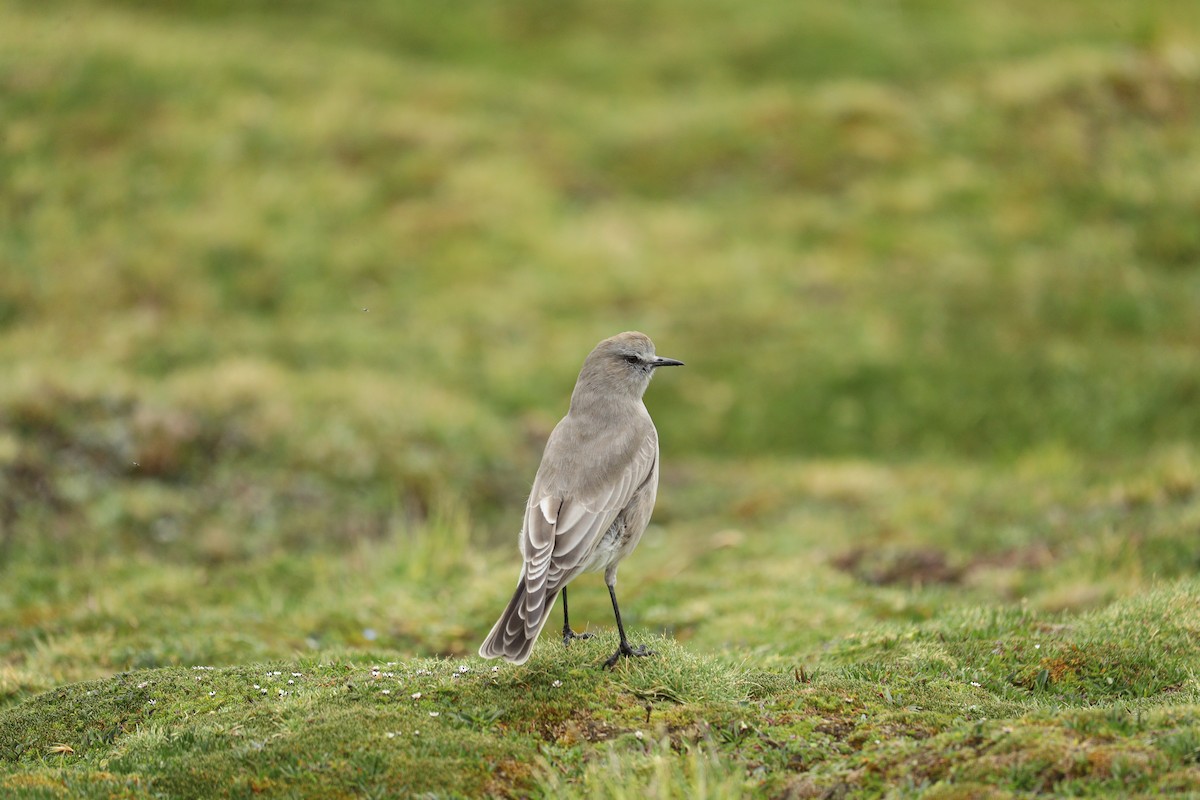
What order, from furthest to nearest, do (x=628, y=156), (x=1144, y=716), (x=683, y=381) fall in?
(x=628, y=156) < (x=683, y=381) < (x=1144, y=716)

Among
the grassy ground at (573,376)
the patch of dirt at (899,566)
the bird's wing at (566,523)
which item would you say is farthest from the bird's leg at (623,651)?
the patch of dirt at (899,566)

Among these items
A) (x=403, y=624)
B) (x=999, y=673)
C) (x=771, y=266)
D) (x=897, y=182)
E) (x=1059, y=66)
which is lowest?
(x=403, y=624)

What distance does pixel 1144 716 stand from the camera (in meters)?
6.39

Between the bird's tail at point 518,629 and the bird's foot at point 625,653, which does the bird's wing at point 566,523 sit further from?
the bird's foot at point 625,653

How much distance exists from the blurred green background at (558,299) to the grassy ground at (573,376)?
92mm

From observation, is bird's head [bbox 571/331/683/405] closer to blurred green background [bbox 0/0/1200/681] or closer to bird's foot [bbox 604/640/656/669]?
bird's foot [bbox 604/640/656/669]

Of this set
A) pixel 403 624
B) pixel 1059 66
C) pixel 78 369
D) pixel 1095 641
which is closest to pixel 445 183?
pixel 78 369

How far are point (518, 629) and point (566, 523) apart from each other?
903 millimetres

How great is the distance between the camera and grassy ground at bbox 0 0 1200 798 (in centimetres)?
693

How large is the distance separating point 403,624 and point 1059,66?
23.1 m

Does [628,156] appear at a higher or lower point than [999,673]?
higher

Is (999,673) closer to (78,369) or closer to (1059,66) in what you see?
(78,369)

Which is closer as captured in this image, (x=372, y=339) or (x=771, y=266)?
(x=372, y=339)

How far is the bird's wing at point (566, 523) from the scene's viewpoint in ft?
24.6
